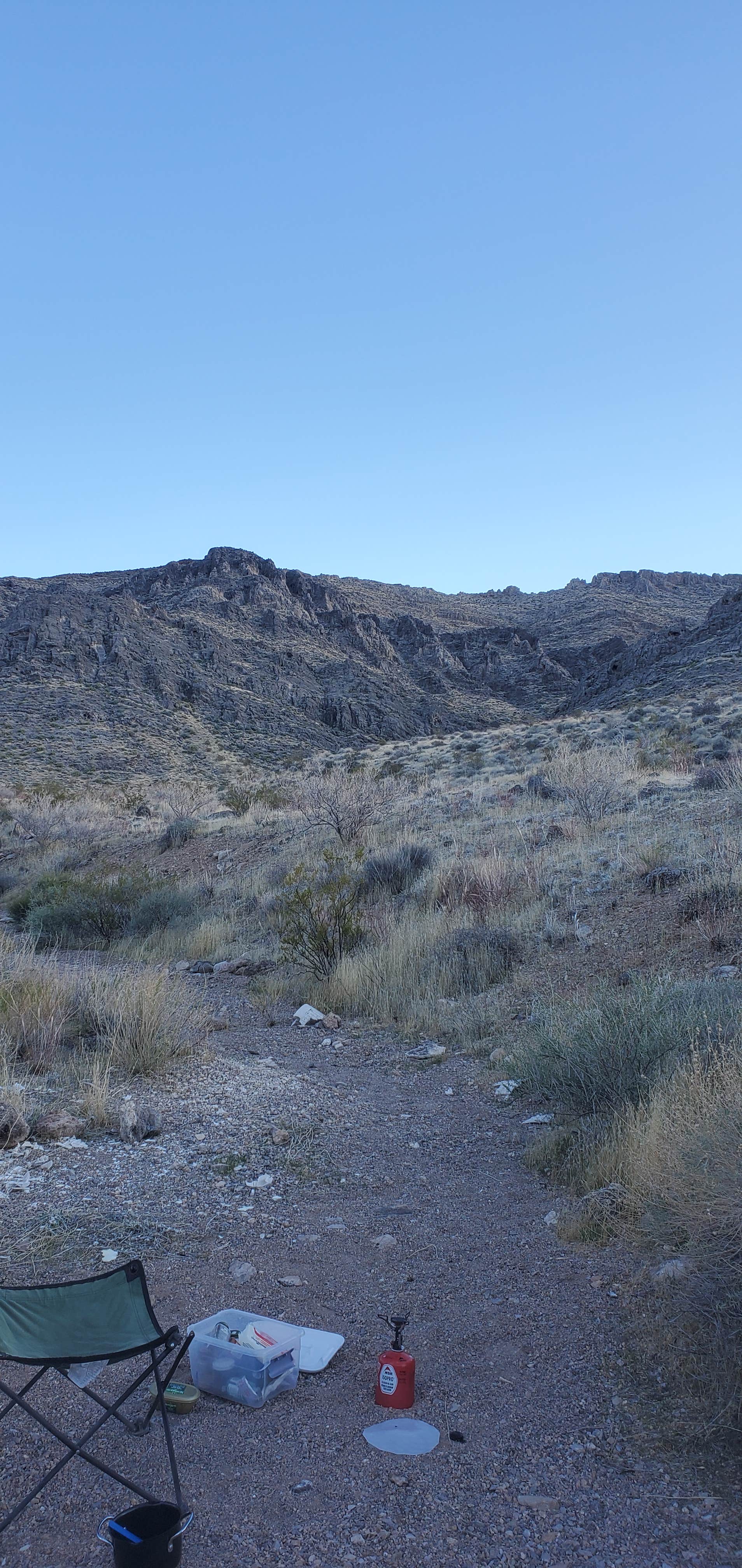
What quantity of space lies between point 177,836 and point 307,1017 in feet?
40.9

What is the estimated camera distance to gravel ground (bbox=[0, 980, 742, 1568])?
2.37 metres

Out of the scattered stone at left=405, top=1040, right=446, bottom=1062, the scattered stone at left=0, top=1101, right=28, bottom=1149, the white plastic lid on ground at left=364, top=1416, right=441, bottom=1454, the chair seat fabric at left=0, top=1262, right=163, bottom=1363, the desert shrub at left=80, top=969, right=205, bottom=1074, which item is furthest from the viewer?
the scattered stone at left=405, top=1040, right=446, bottom=1062

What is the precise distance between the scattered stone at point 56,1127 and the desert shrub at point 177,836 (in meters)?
14.7

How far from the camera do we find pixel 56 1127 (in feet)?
17.0

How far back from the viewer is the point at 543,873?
10.5m

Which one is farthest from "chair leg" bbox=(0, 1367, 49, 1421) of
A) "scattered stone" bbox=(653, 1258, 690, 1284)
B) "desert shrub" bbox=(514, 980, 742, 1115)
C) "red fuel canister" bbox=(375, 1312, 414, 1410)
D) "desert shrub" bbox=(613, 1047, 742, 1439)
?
"desert shrub" bbox=(514, 980, 742, 1115)

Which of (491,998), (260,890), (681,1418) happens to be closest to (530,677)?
(260,890)

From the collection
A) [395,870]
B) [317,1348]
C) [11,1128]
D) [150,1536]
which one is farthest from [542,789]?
[150,1536]

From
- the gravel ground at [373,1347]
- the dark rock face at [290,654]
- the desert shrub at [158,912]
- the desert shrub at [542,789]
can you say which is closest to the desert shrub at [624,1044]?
the gravel ground at [373,1347]

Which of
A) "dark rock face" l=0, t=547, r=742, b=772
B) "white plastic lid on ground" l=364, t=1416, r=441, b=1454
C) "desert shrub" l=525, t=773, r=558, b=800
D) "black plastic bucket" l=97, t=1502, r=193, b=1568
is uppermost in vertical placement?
"dark rock face" l=0, t=547, r=742, b=772

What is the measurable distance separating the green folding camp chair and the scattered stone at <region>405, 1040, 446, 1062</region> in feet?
13.1

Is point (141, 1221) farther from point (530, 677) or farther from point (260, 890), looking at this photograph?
point (530, 677)

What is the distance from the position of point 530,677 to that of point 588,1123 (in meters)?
64.7

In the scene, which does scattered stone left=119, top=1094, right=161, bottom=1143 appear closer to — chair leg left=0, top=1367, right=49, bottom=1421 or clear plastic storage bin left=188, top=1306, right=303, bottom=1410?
clear plastic storage bin left=188, top=1306, right=303, bottom=1410
